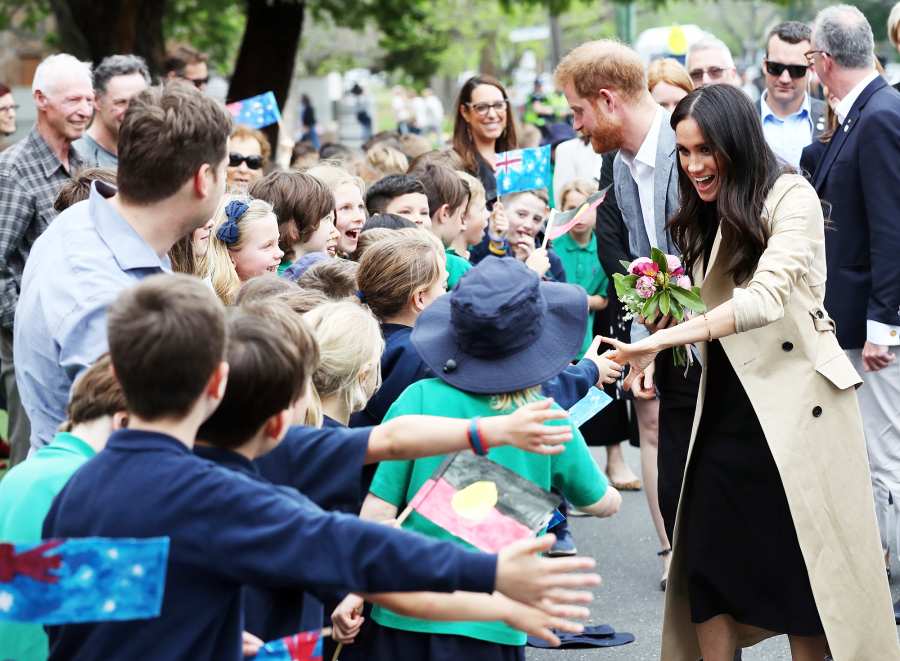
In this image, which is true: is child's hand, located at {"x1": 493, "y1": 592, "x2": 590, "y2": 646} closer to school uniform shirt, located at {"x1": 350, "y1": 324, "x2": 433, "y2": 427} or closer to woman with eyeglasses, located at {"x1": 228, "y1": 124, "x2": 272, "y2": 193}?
school uniform shirt, located at {"x1": 350, "y1": 324, "x2": 433, "y2": 427}

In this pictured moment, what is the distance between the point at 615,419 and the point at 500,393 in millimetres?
4537

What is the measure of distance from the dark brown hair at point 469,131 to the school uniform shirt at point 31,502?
5.72 metres

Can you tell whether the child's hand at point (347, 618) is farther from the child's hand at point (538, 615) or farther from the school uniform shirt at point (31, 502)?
the child's hand at point (538, 615)

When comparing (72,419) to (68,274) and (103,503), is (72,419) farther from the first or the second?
(103,503)

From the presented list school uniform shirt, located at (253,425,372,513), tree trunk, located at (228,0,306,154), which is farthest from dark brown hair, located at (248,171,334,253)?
tree trunk, located at (228,0,306,154)

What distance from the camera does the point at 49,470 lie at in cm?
280

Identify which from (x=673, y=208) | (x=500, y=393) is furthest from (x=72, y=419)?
(x=673, y=208)

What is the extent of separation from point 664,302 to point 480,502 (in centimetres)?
179

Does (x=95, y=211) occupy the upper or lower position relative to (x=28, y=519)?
upper

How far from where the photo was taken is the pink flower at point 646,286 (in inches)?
177

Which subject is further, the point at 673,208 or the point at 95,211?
the point at 673,208

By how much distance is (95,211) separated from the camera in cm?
325

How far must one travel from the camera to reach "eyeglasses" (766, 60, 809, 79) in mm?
7798

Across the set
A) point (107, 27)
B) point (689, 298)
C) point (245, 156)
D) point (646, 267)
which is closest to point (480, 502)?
point (689, 298)
